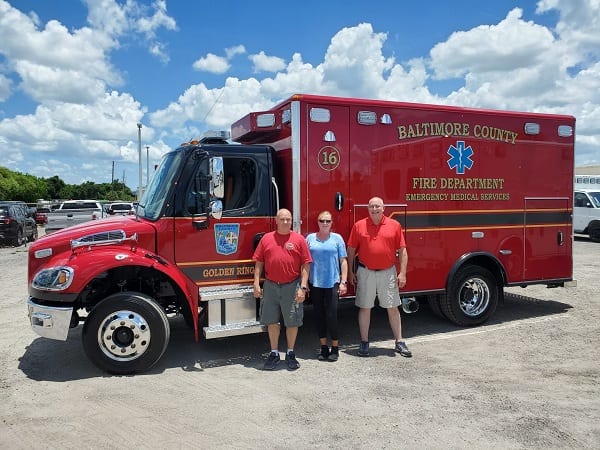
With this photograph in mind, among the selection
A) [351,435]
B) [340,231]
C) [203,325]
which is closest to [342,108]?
[340,231]

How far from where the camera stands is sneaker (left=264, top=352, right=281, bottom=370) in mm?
5586

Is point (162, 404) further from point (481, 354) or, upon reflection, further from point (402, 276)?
point (481, 354)

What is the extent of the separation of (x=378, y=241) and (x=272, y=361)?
5.98 ft

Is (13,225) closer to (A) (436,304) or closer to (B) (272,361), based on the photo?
(B) (272,361)

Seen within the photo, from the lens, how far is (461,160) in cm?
694

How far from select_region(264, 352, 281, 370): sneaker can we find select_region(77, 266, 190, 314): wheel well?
3.63ft

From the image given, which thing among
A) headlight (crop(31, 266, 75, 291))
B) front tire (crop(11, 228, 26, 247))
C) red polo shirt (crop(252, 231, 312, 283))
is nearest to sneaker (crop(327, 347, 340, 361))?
red polo shirt (crop(252, 231, 312, 283))

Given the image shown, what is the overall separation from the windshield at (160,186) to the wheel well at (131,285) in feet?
2.15

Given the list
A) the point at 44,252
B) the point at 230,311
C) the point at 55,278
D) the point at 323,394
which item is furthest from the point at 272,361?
the point at 44,252

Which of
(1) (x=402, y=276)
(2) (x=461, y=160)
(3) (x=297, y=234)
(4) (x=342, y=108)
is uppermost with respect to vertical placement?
(4) (x=342, y=108)

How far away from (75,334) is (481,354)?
5357 millimetres

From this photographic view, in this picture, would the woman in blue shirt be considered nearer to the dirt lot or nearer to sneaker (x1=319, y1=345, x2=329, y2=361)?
sneaker (x1=319, y1=345, x2=329, y2=361)

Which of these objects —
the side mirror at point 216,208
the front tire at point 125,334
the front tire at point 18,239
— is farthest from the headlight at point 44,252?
the front tire at point 18,239

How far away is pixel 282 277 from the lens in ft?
18.2
